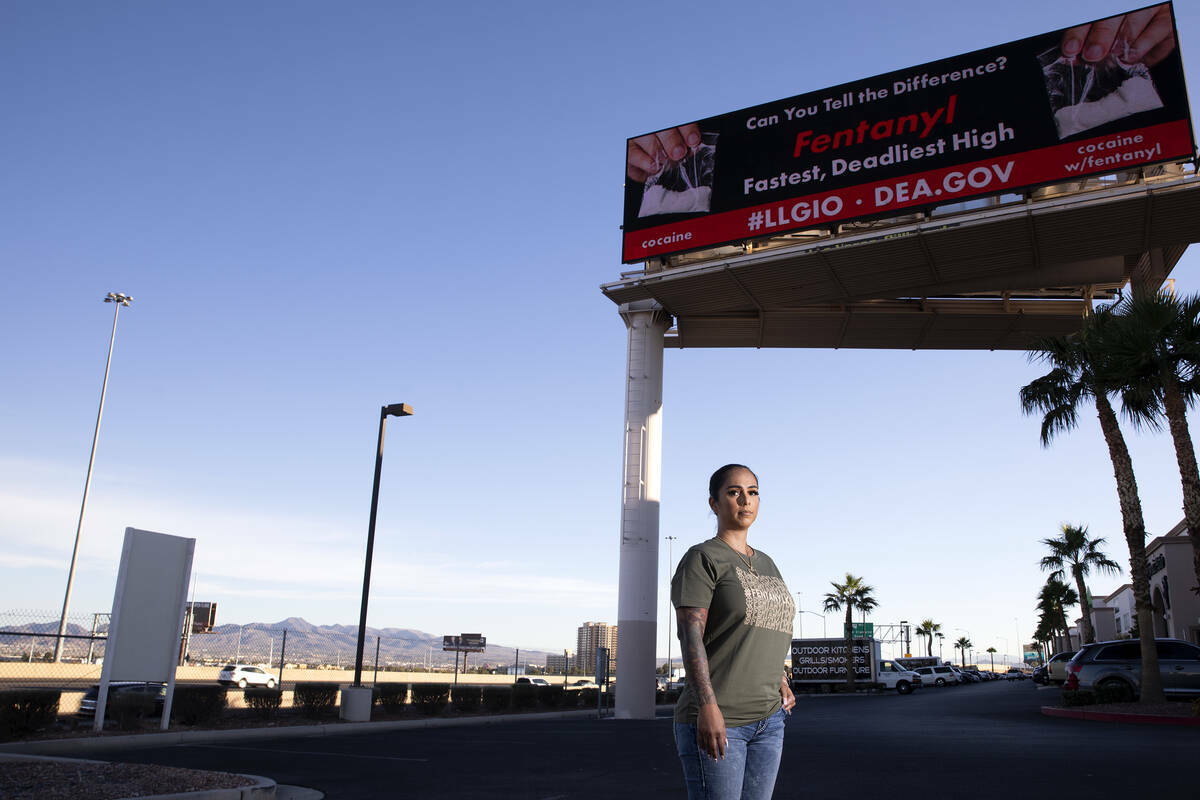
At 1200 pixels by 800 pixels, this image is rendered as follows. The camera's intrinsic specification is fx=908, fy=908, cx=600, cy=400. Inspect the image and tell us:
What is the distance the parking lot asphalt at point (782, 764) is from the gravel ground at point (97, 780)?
1.28 metres

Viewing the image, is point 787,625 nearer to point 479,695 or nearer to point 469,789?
point 469,789

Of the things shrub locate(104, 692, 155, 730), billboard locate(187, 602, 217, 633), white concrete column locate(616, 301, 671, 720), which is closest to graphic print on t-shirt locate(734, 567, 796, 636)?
shrub locate(104, 692, 155, 730)

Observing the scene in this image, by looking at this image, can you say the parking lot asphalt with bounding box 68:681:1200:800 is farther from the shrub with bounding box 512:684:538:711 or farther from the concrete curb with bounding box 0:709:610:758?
the shrub with bounding box 512:684:538:711

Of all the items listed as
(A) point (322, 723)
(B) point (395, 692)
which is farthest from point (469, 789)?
(B) point (395, 692)

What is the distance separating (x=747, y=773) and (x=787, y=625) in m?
0.60

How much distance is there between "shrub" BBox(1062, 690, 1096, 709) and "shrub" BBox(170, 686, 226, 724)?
1836 cm

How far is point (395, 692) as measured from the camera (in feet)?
70.8

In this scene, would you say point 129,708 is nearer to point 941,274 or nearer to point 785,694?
point 785,694

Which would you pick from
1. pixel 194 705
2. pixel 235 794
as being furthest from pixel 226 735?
pixel 235 794

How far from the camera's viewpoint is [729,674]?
11.4 feet

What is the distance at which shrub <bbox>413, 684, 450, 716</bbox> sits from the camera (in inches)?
863

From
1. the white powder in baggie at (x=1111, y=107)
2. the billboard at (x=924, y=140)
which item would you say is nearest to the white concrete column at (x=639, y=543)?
the billboard at (x=924, y=140)

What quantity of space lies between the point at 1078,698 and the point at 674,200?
1632cm

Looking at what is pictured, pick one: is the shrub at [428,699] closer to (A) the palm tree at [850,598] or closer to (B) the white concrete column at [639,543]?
(B) the white concrete column at [639,543]
